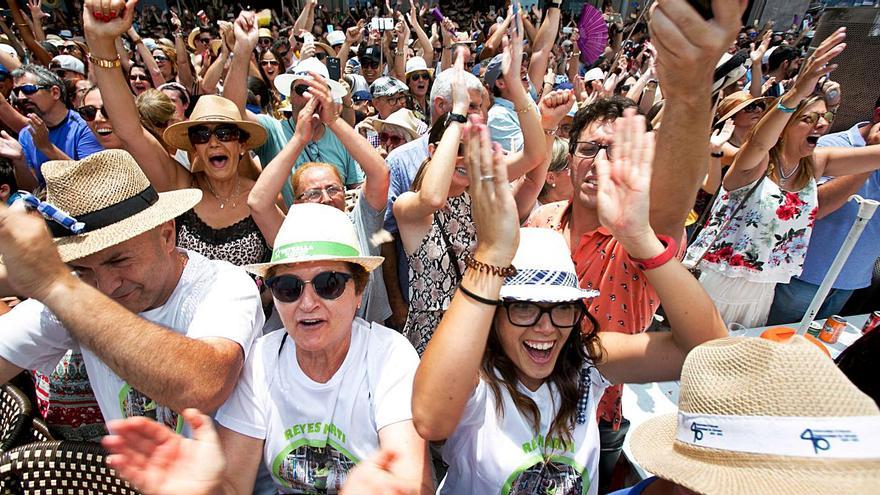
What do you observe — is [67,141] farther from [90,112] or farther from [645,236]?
[645,236]

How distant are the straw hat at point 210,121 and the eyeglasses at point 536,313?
2.08 m

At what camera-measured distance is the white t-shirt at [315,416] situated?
1.47 meters

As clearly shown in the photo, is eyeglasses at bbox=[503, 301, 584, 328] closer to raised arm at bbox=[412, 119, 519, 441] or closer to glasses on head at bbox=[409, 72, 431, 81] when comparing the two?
raised arm at bbox=[412, 119, 519, 441]

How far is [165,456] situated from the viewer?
1068mm

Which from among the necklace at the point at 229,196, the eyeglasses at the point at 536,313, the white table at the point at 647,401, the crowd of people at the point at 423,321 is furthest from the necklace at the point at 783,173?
the necklace at the point at 229,196

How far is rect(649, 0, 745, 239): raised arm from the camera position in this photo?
3.84 feet

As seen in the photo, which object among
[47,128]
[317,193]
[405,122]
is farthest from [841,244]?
[47,128]

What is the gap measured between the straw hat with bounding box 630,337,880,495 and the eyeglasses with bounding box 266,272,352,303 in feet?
3.65

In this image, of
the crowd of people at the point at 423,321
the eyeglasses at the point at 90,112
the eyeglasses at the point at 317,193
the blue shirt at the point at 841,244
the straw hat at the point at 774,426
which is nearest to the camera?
the straw hat at the point at 774,426

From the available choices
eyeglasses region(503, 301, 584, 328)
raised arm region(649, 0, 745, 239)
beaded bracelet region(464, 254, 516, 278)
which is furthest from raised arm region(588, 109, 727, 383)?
beaded bracelet region(464, 254, 516, 278)

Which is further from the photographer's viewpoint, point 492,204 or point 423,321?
point 423,321

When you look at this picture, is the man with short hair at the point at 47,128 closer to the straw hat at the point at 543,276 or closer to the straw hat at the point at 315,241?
the straw hat at the point at 315,241

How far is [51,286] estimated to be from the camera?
1.20 m

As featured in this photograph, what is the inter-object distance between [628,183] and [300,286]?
1165 millimetres
